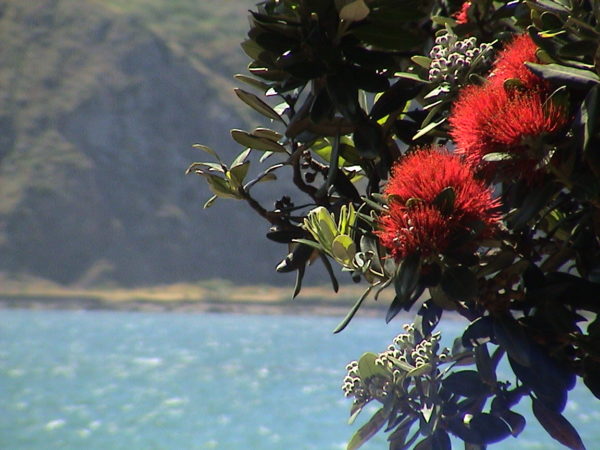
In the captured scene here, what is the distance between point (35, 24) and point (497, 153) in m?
36.1

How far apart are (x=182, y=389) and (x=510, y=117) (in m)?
10.8

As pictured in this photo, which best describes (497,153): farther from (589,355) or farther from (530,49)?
(589,355)

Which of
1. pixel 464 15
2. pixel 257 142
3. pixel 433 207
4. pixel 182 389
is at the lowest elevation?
pixel 182 389

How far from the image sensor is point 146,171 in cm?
3181

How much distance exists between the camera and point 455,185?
0.67m

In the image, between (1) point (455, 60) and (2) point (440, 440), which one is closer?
(1) point (455, 60)

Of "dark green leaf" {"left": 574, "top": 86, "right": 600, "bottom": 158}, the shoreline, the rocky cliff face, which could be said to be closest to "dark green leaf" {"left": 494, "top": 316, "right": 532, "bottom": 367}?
"dark green leaf" {"left": 574, "top": 86, "right": 600, "bottom": 158}

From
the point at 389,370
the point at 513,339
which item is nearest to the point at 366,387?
the point at 389,370

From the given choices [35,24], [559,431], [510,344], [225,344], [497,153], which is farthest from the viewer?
[35,24]

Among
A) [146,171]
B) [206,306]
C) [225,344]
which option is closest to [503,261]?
[225,344]

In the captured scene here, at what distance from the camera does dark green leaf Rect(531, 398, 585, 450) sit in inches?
A: 34.3

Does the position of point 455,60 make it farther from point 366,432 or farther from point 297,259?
point 366,432

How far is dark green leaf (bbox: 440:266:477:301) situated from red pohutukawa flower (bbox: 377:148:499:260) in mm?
36

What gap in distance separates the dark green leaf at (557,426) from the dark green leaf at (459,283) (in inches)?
10.1
